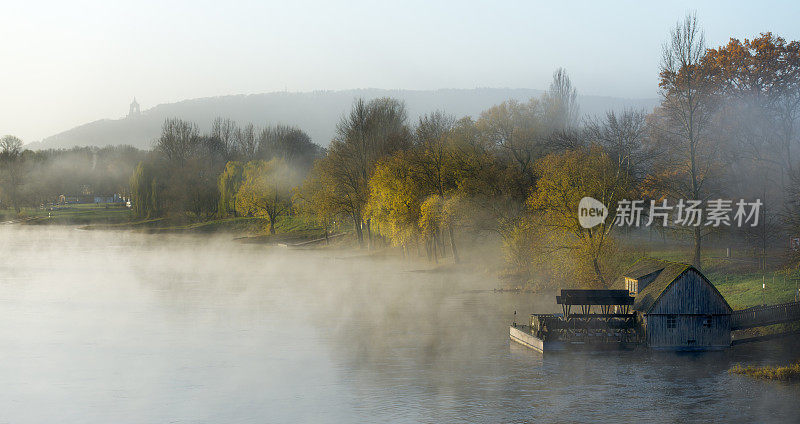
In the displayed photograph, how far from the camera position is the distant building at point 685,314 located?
169 feet

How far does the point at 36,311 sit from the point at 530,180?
173ft

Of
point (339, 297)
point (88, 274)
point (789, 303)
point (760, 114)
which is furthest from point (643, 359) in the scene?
point (88, 274)

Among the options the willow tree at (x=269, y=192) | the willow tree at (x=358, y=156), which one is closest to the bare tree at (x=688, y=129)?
the willow tree at (x=358, y=156)

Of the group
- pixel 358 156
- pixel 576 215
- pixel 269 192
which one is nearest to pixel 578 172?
pixel 576 215

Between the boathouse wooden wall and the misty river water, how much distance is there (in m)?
1.51

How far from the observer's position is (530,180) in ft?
292

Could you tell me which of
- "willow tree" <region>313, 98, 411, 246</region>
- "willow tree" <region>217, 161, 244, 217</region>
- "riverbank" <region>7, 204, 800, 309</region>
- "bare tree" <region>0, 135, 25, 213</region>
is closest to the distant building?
"riverbank" <region>7, 204, 800, 309</region>

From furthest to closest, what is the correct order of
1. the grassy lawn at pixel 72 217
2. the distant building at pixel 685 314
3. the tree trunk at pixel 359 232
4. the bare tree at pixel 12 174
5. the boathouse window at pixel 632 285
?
the bare tree at pixel 12 174 < the grassy lawn at pixel 72 217 < the tree trunk at pixel 359 232 < the boathouse window at pixel 632 285 < the distant building at pixel 685 314

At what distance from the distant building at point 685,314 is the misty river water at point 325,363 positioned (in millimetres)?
1586

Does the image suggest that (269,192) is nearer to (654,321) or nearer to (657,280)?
(657,280)

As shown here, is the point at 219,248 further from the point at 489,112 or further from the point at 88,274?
the point at 489,112

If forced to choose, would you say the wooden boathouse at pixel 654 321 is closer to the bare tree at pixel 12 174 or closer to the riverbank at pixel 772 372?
the riverbank at pixel 772 372

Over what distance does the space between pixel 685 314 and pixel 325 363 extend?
80.0ft

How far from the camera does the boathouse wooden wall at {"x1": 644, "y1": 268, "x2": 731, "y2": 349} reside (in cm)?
5175
